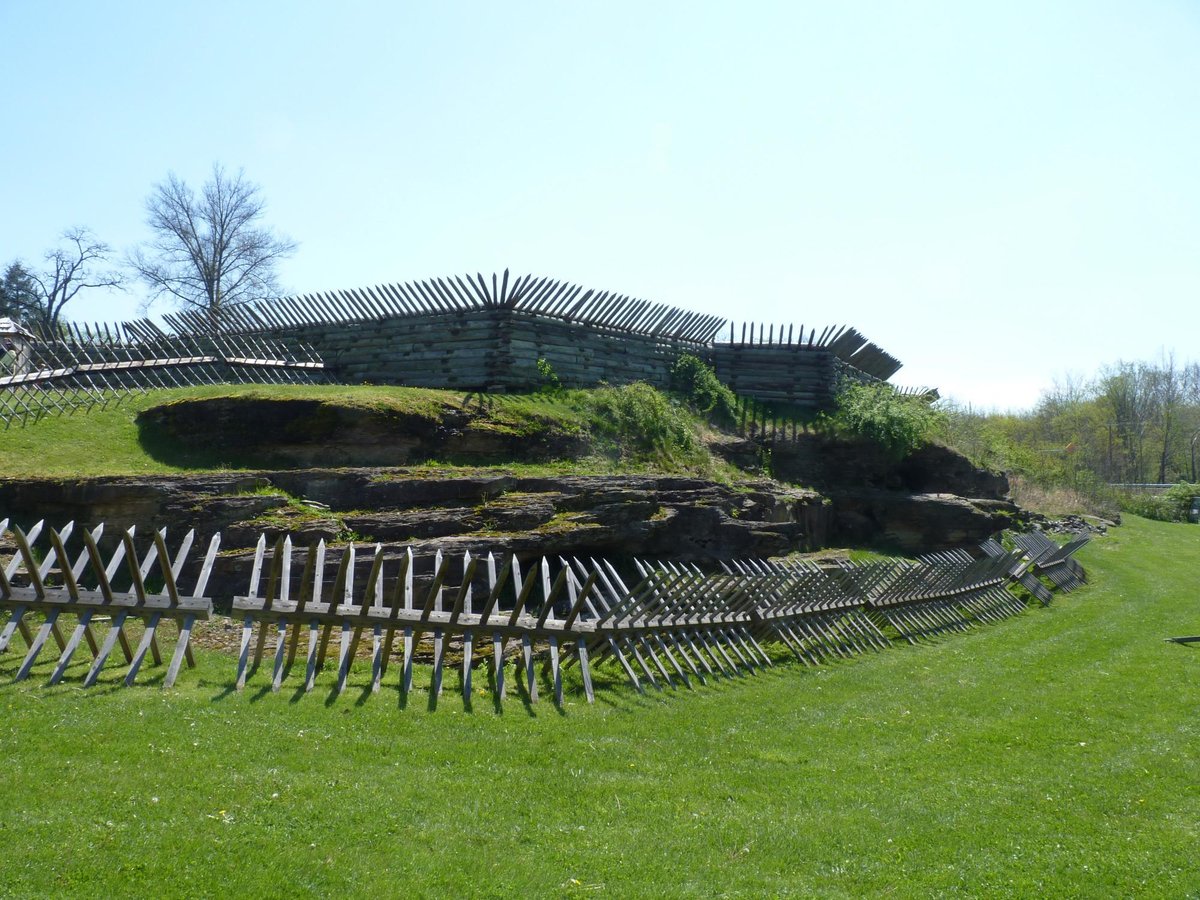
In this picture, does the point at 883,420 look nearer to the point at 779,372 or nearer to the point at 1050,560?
the point at 779,372

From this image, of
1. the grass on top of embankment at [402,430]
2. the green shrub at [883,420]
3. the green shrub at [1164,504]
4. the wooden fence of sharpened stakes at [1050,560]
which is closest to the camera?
the grass on top of embankment at [402,430]

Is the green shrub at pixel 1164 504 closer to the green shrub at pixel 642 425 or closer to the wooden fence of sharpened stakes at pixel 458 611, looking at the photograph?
the green shrub at pixel 642 425

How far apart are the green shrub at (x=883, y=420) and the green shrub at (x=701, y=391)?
10.4ft

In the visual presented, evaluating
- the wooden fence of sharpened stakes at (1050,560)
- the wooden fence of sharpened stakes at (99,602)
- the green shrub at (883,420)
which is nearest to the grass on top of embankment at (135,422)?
the wooden fence of sharpened stakes at (99,602)

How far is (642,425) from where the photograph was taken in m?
19.1

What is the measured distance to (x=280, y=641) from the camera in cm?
834

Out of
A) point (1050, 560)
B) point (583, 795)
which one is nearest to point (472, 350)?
point (583, 795)

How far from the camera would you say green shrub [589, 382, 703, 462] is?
60.8ft

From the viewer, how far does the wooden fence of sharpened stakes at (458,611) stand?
8.35 metres

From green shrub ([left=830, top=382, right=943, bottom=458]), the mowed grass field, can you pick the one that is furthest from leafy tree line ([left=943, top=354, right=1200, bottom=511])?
the mowed grass field

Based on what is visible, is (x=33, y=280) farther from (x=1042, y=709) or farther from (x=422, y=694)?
(x=1042, y=709)

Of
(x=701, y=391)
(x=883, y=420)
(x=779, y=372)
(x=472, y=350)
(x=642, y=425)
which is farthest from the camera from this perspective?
(x=779, y=372)

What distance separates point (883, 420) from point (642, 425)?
26.2 ft

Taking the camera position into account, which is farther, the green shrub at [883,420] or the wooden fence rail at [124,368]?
the green shrub at [883,420]
